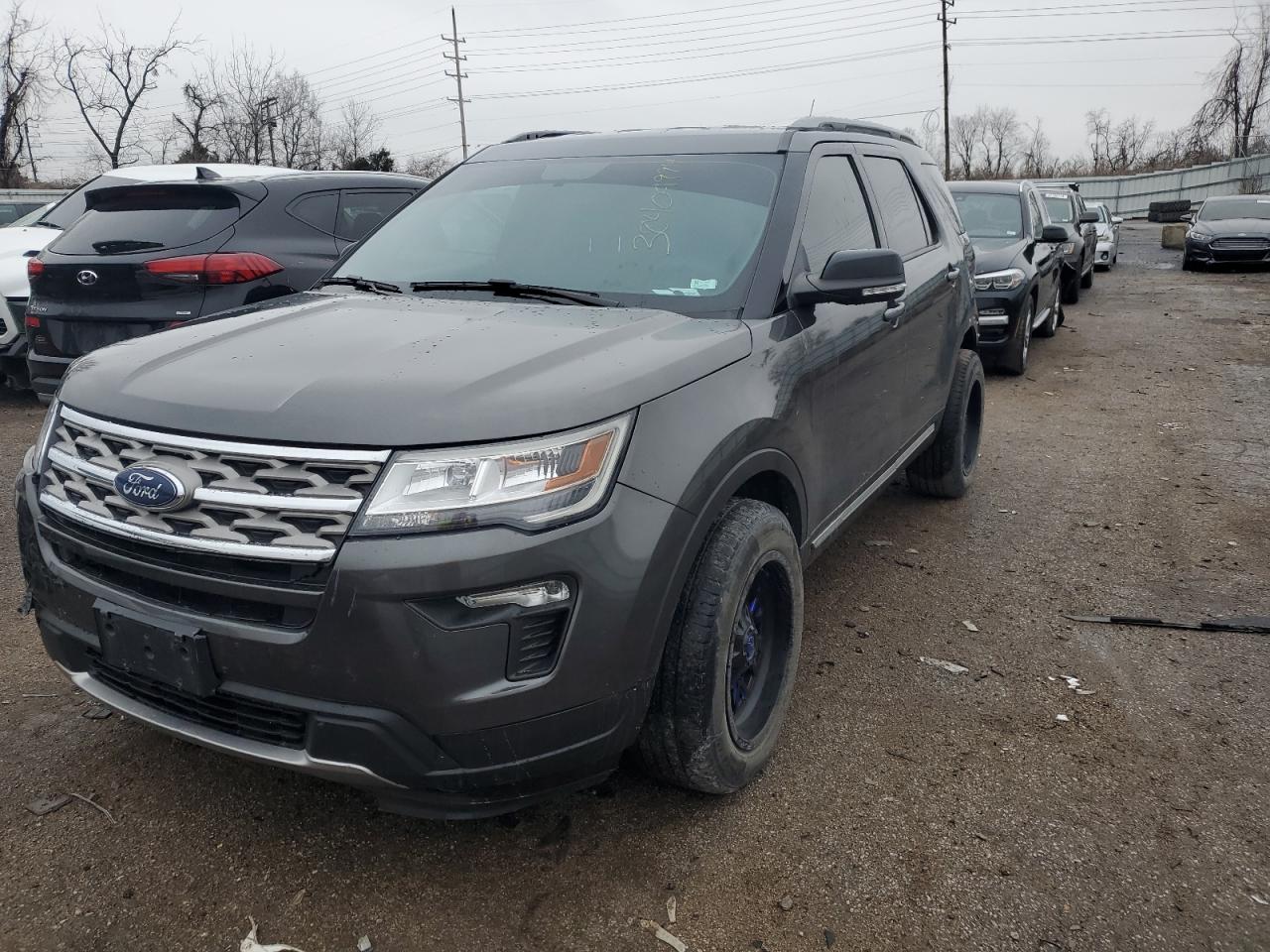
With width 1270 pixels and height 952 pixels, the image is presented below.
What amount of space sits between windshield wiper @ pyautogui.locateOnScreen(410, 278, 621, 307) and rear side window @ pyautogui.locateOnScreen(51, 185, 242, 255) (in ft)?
10.3

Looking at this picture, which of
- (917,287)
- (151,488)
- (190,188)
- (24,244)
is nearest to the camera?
(151,488)

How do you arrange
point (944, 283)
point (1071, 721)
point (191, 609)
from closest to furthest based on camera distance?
1. point (191, 609)
2. point (1071, 721)
3. point (944, 283)

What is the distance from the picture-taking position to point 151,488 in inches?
80.9

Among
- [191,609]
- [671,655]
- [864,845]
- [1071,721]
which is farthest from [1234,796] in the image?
[191,609]

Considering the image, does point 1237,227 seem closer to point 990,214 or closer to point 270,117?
point 990,214

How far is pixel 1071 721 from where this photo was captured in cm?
313

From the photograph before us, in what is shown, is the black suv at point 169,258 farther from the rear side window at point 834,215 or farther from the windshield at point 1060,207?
the windshield at point 1060,207

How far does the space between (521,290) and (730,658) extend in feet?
4.21

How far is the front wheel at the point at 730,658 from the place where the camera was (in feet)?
7.77

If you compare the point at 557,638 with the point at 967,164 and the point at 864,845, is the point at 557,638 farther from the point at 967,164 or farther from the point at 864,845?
the point at 967,164

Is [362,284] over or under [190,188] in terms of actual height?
under

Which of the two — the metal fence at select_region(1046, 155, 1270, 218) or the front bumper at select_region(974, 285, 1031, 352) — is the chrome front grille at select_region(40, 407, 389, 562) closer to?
the front bumper at select_region(974, 285, 1031, 352)

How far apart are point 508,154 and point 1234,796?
10.6 ft

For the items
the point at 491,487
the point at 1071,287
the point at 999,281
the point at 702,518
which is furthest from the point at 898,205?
the point at 1071,287
